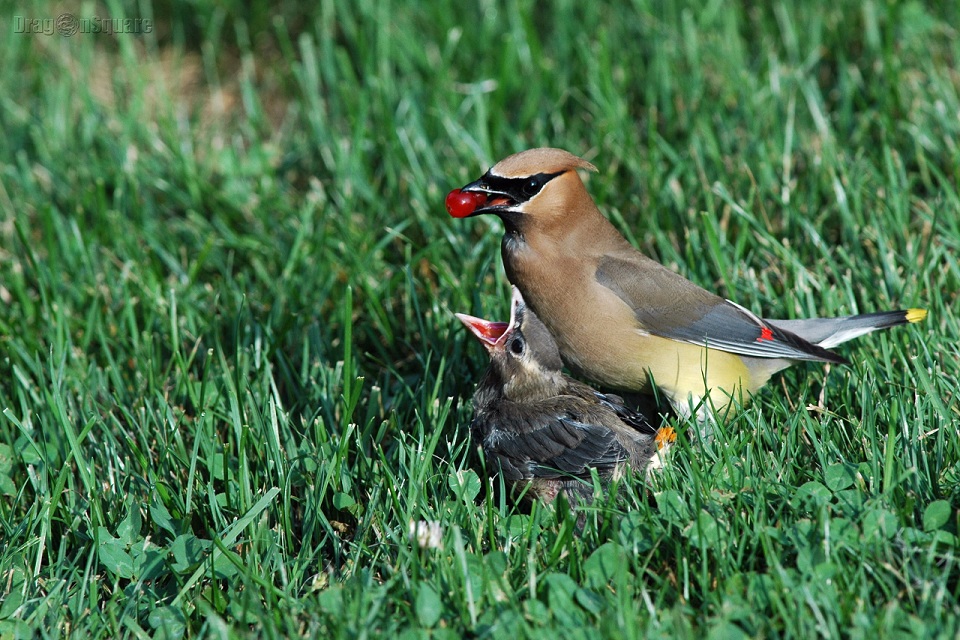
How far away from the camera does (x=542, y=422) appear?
3.87m

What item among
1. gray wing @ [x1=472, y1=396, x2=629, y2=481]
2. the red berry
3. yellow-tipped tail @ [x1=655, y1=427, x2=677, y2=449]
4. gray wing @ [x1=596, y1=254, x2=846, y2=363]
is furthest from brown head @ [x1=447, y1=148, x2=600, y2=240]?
yellow-tipped tail @ [x1=655, y1=427, x2=677, y2=449]

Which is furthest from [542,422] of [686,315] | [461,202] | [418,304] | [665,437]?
[418,304]

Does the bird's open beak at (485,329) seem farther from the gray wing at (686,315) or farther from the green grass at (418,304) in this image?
the gray wing at (686,315)

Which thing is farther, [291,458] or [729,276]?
[729,276]

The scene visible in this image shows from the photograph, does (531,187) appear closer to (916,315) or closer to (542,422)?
(542,422)

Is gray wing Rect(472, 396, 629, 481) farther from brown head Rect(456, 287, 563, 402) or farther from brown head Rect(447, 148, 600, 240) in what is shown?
brown head Rect(447, 148, 600, 240)

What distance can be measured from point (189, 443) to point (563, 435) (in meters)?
1.48

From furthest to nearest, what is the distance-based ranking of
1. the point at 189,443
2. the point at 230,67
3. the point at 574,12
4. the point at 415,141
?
the point at 230,67 → the point at 574,12 → the point at 415,141 → the point at 189,443

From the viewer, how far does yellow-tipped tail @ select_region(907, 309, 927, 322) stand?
4.02 meters

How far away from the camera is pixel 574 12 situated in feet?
22.2

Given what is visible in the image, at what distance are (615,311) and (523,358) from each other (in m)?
0.40

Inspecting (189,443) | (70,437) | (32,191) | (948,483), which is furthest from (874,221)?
(32,191)

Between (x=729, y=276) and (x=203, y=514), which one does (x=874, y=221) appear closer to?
A: (x=729, y=276)

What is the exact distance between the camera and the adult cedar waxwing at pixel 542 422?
3756 millimetres
